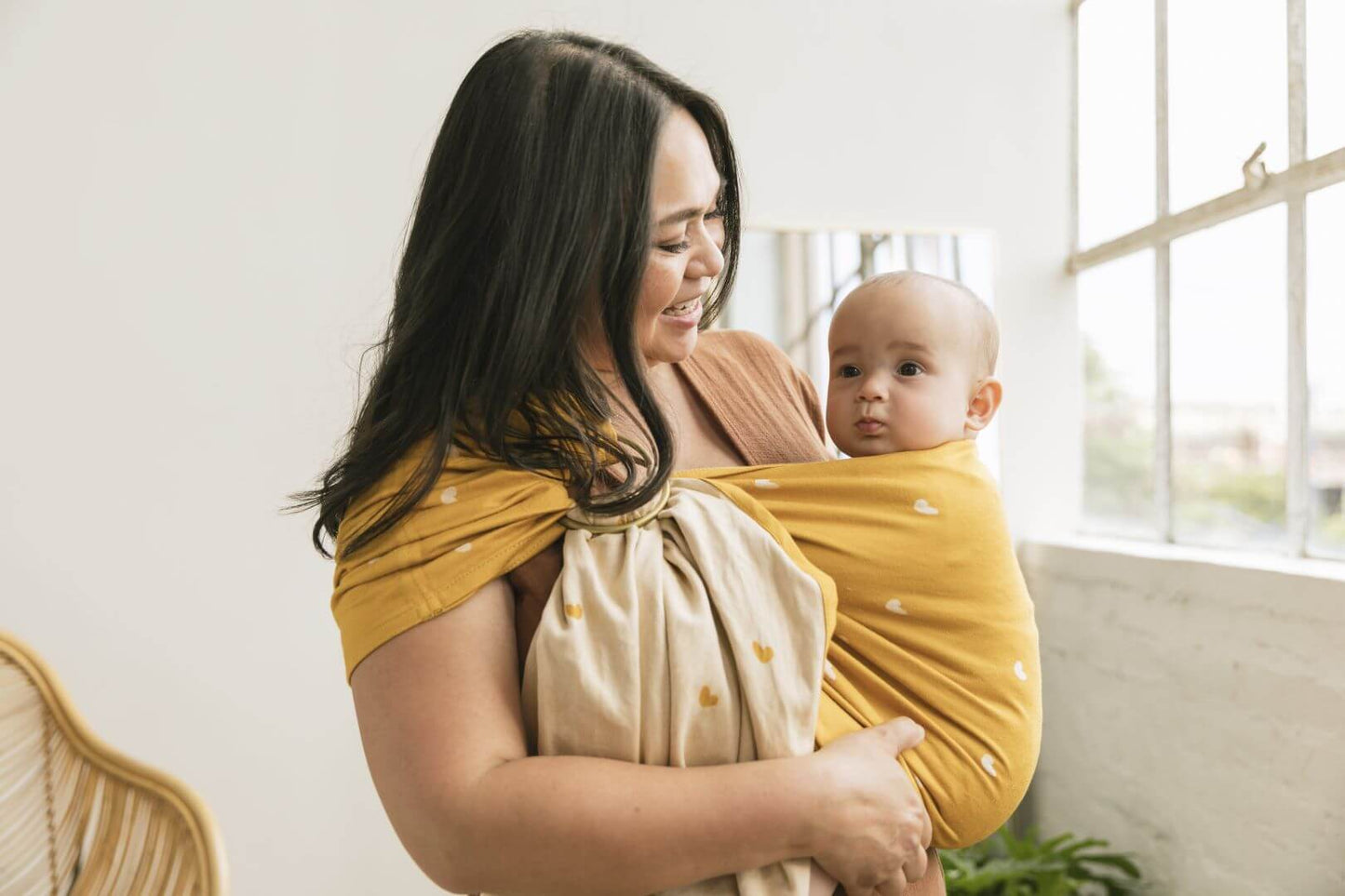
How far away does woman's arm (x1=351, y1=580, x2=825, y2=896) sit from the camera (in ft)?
2.63

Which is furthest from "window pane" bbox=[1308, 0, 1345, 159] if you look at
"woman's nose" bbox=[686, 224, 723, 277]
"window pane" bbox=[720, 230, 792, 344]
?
"woman's nose" bbox=[686, 224, 723, 277]

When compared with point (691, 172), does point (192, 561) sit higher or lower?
lower

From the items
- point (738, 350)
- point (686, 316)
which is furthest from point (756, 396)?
point (686, 316)

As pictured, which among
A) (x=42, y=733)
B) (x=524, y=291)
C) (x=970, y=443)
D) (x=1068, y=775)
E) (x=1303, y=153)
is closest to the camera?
(x=524, y=291)

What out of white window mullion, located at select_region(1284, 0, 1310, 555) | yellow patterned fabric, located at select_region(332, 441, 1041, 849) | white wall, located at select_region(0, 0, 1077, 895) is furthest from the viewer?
white wall, located at select_region(0, 0, 1077, 895)

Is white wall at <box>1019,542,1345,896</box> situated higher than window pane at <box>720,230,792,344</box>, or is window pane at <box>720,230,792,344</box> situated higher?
window pane at <box>720,230,792,344</box>

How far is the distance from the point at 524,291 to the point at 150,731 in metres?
2.36

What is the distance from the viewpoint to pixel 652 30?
10.2 ft

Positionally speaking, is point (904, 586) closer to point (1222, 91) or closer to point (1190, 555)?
point (1190, 555)

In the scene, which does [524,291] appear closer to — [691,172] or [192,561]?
[691,172]

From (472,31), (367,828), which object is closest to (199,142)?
(472,31)

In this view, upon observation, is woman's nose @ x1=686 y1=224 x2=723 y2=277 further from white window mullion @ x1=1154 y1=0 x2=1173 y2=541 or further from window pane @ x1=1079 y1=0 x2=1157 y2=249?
window pane @ x1=1079 y1=0 x2=1157 y2=249

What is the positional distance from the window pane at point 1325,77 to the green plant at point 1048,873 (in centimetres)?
176

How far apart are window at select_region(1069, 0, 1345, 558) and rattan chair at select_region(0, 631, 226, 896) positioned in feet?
7.71
